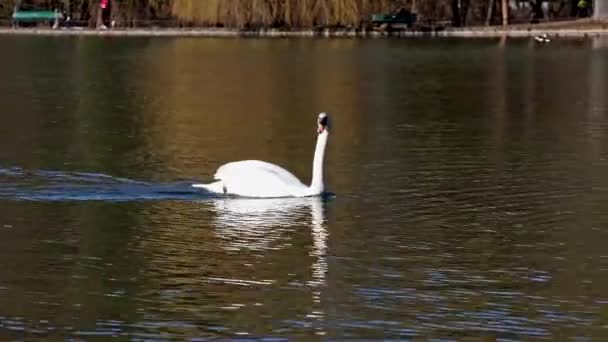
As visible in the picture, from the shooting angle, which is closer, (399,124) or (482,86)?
(399,124)

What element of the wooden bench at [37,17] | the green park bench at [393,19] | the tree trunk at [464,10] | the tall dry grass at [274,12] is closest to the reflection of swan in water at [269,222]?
the tall dry grass at [274,12]

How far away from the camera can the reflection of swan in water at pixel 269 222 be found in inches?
601

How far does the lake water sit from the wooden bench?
1862 inches

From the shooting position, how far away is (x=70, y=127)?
93.8 ft

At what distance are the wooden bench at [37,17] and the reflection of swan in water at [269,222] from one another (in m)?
66.1

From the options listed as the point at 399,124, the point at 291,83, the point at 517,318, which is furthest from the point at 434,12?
the point at 517,318

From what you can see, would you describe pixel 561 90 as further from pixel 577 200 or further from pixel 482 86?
pixel 577 200

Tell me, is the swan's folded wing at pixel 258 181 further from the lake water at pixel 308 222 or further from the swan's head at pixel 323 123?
the swan's head at pixel 323 123

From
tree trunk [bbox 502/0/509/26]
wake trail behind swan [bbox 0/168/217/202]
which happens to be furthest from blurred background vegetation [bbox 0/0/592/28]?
wake trail behind swan [bbox 0/168/217/202]

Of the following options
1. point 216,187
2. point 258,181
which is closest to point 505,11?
point 216,187

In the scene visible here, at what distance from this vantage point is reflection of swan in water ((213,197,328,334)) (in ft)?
50.1

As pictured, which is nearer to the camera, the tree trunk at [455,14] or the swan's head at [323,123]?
the swan's head at [323,123]

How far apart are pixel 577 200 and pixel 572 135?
8423 mm

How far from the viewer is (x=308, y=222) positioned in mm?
16781
